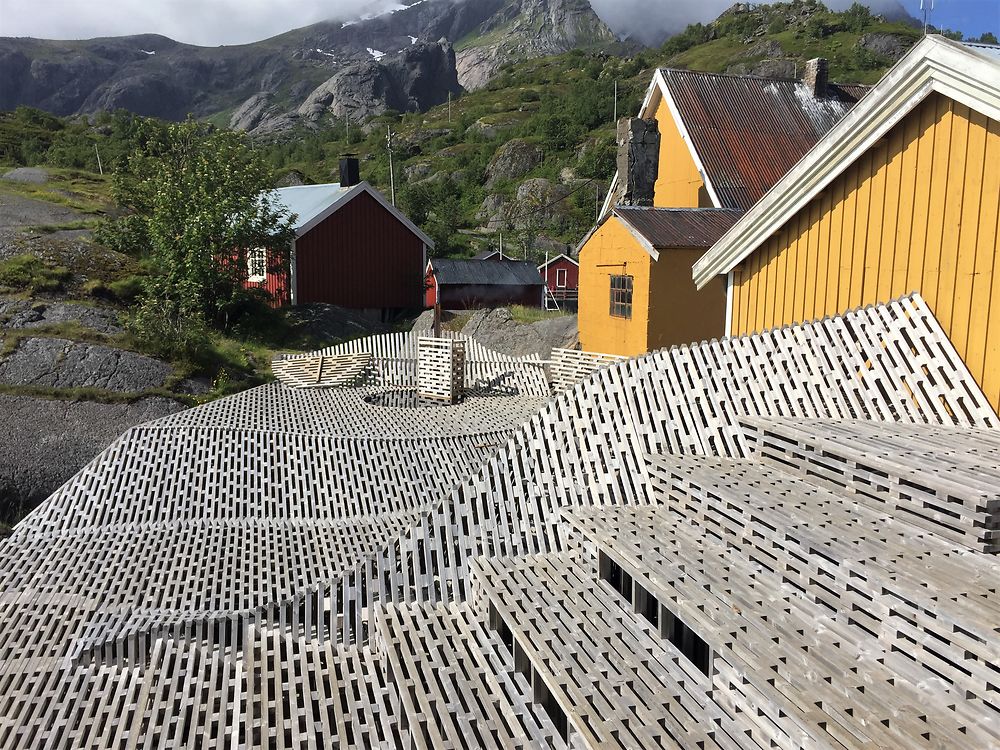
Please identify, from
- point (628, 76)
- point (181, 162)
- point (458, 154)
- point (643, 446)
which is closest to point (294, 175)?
point (458, 154)

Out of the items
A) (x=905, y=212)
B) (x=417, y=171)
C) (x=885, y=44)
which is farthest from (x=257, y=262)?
(x=885, y=44)

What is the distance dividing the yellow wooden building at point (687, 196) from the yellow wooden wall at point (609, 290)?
0.03 m

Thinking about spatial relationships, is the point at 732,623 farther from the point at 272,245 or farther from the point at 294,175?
the point at 294,175

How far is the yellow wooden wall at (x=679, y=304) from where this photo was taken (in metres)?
17.6

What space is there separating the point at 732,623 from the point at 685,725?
22.3 inches

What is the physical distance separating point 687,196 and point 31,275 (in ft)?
64.7

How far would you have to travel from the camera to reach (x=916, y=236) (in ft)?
24.9

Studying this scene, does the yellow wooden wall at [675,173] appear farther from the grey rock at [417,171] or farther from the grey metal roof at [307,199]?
the grey rock at [417,171]

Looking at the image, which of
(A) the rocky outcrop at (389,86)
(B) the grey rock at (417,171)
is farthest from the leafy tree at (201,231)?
(A) the rocky outcrop at (389,86)

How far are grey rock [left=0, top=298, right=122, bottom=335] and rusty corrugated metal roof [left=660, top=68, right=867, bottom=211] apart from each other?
1723 cm

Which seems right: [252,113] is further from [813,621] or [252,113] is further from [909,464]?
[813,621]

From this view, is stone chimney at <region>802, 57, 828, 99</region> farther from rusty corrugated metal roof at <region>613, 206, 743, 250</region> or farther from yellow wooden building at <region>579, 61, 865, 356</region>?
rusty corrugated metal roof at <region>613, 206, 743, 250</region>

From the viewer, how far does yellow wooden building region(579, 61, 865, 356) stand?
58.5 ft

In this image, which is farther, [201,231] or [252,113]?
[252,113]
